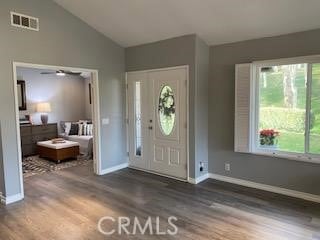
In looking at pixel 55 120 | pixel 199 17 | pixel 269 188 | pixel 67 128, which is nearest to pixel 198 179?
pixel 269 188

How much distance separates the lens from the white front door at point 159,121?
15.0 ft

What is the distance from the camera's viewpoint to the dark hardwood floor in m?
2.85

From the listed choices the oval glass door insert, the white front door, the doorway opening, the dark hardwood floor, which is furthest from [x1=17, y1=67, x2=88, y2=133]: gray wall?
the oval glass door insert

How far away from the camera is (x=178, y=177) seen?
15.4ft

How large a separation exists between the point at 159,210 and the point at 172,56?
8.69 ft

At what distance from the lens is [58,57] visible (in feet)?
13.9

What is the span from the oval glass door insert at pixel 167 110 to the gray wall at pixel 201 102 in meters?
0.50

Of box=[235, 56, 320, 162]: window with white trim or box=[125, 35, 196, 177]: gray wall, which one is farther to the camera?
box=[125, 35, 196, 177]: gray wall

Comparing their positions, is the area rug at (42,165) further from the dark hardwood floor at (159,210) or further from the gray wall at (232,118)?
the gray wall at (232,118)

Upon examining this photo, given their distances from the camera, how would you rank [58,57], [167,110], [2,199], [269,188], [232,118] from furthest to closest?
[167,110]
[232,118]
[58,57]
[269,188]
[2,199]

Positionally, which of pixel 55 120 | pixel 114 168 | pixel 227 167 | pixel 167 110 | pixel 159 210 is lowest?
pixel 159 210

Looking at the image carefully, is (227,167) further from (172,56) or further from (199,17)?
(199,17)

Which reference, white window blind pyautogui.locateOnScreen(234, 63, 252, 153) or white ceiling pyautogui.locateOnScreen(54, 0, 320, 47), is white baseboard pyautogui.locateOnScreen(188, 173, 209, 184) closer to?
white window blind pyautogui.locateOnScreen(234, 63, 252, 153)

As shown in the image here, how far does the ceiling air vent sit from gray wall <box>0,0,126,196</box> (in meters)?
0.06
